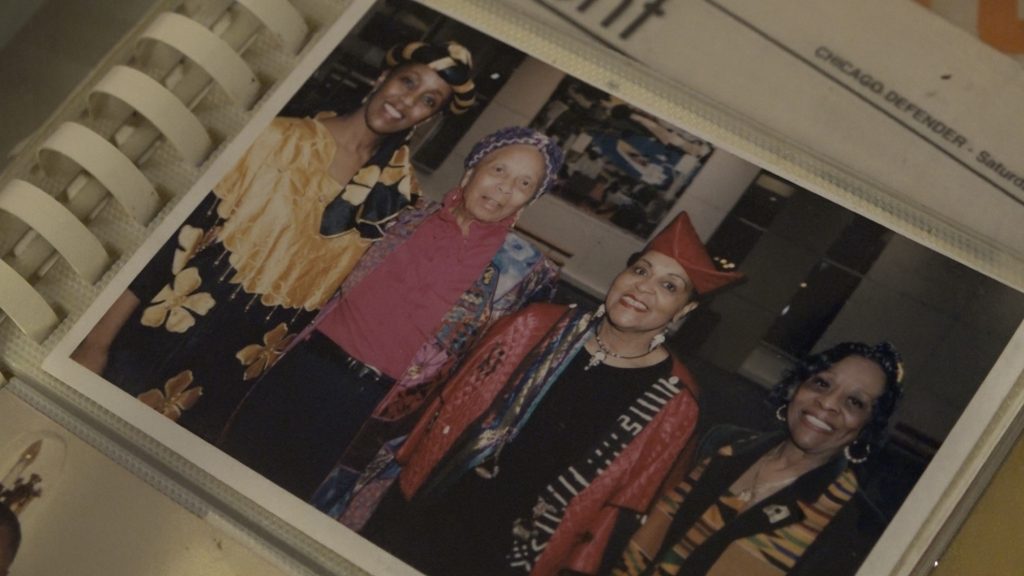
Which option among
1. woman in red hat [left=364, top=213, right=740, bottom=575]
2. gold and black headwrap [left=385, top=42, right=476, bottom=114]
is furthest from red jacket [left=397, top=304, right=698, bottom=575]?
gold and black headwrap [left=385, top=42, right=476, bottom=114]

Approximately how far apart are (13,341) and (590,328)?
35 cm

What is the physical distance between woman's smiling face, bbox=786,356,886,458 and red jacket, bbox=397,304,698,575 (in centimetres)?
6

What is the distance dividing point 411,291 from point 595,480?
0.51 feet

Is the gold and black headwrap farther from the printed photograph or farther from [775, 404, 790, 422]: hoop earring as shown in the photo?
[775, 404, 790, 422]: hoop earring

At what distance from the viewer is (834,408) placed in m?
0.54

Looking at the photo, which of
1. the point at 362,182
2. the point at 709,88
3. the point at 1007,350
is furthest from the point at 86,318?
the point at 1007,350

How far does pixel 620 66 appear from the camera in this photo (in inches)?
24.4

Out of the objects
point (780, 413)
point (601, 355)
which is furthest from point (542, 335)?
point (780, 413)

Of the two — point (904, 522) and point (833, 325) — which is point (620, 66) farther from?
point (904, 522)

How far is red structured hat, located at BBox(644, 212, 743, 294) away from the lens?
22.2 inches

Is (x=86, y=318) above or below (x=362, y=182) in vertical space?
below

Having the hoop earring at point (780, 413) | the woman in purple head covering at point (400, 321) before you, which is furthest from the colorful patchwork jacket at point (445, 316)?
the hoop earring at point (780, 413)

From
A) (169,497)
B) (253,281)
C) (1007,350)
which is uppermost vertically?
(1007,350)

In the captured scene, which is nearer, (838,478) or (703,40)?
(838,478)
